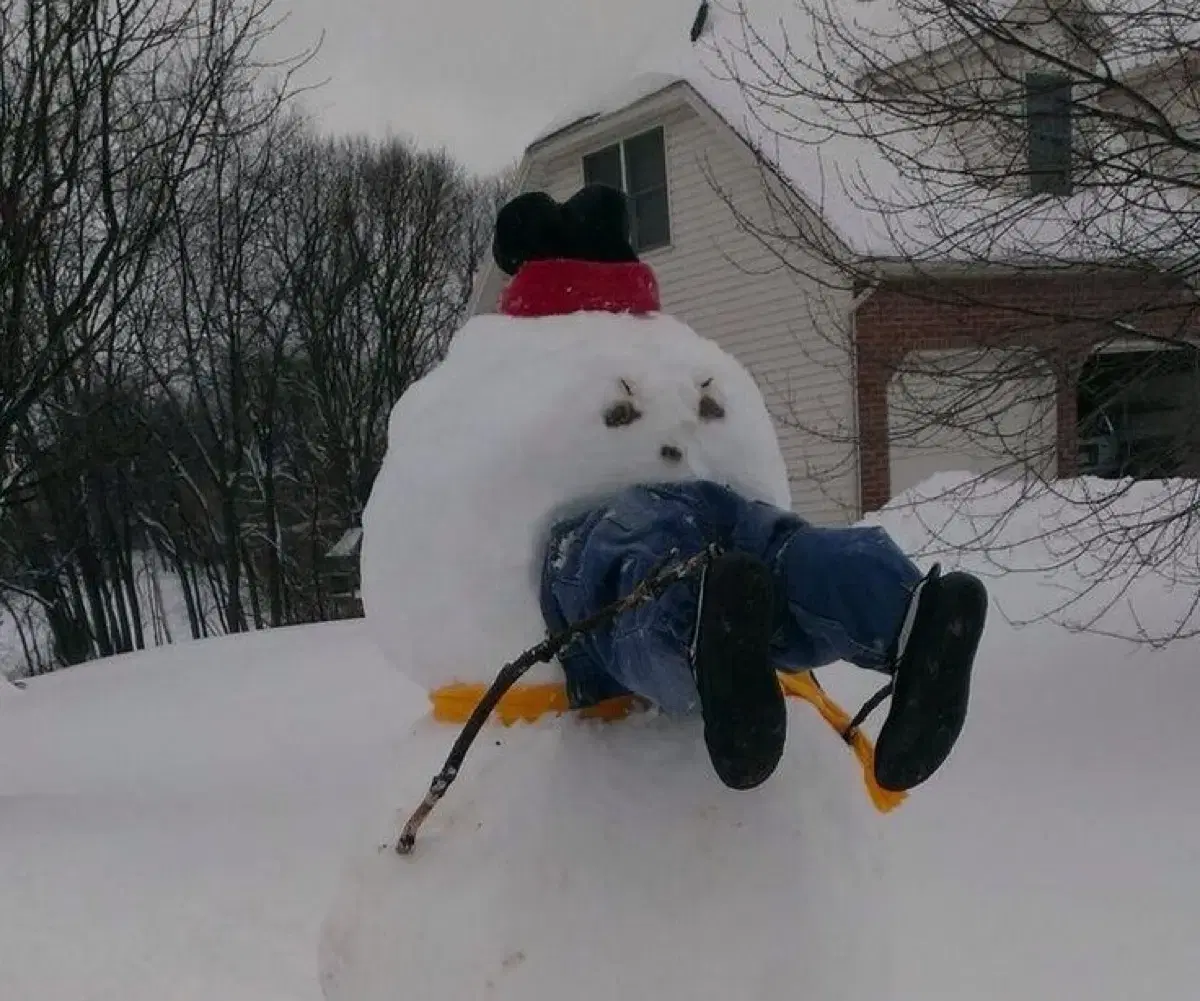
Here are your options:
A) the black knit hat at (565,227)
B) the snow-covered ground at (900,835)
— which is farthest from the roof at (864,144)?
the black knit hat at (565,227)

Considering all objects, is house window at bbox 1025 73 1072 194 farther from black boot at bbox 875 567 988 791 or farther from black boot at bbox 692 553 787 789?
black boot at bbox 692 553 787 789

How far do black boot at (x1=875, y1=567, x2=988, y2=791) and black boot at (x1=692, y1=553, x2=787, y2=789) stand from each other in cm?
16

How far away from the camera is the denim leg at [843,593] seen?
5.00ft

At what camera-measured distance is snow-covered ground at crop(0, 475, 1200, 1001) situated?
4.12 metres

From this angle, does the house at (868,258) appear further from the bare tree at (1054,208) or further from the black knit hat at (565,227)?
the black knit hat at (565,227)

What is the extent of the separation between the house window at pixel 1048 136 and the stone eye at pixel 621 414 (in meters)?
4.27

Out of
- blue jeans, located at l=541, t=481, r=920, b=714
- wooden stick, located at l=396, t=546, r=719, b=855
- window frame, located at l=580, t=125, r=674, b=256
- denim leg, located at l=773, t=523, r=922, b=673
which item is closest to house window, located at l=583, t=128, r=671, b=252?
window frame, located at l=580, t=125, r=674, b=256

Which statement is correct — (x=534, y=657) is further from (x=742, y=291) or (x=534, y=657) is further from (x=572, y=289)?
(x=742, y=291)

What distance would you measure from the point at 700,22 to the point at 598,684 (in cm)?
1340

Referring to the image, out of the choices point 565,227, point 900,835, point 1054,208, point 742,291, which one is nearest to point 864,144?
point 742,291

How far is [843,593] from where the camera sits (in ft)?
5.10

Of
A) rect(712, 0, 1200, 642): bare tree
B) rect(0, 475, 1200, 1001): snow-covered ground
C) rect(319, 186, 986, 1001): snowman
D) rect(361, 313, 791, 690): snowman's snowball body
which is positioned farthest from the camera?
rect(712, 0, 1200, 642): bare tree

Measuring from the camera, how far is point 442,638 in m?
2.11

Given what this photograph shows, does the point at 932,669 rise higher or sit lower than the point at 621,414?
lower
